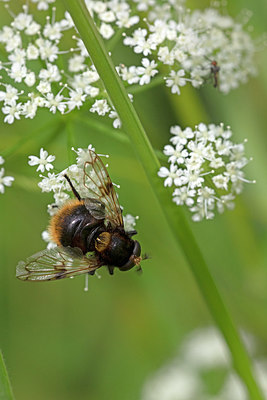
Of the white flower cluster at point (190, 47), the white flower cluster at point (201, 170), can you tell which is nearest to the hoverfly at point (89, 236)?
the white flower cluster at point (201, 170)

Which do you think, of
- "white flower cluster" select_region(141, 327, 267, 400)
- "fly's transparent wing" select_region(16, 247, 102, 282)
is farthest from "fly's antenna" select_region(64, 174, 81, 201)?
"white flower cluster" select_region(141, 327, 267, 400)

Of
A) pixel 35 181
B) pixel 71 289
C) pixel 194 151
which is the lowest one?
pixel 71 289

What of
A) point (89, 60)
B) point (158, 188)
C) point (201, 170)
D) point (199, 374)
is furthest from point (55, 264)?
point (199, 374)

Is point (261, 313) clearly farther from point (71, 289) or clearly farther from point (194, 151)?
point (194, 151)

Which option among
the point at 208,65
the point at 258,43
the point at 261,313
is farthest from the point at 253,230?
the point at 208,65

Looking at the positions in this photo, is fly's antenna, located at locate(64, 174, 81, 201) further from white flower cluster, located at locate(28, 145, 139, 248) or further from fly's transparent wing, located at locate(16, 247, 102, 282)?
fly's transparent wing, located at locate(16, 247, 102, 282)

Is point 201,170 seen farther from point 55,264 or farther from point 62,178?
point 55,264
